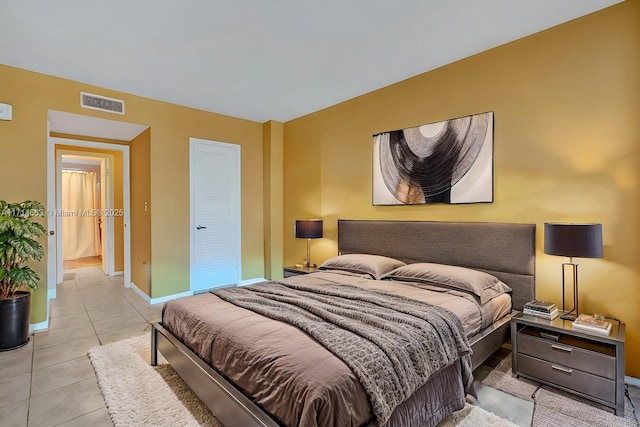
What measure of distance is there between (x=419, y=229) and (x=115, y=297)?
169 inches

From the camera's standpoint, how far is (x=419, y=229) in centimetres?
329

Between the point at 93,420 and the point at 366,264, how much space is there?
7.89 feet

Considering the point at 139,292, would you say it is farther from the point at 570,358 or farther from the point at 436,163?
the point at 570,358

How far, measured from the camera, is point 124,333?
3178 millimetres

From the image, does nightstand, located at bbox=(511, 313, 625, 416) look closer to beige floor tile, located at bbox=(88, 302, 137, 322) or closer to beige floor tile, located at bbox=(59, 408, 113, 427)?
beige floor tile, located at bbox=(59, 408, 113, 427)

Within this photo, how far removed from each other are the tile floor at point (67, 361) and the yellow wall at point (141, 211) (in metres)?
0.36

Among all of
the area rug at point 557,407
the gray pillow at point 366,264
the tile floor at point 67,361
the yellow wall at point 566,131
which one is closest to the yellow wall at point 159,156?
the tile floor at point 67,361

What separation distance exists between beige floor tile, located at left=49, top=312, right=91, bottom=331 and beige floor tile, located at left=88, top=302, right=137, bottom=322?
0.22ft

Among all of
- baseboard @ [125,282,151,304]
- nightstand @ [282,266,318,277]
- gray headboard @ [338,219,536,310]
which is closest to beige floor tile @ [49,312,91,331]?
baseboard @ [125,282,151,304]

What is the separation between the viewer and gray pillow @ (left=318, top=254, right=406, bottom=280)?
3.14m

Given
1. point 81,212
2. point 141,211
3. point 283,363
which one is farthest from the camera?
point 81,212

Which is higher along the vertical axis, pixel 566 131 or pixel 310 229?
pixel 566 131

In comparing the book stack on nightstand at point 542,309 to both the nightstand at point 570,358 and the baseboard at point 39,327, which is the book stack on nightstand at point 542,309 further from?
the baseboard at point 39,327

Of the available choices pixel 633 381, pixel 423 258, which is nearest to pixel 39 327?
pixel 423 258
